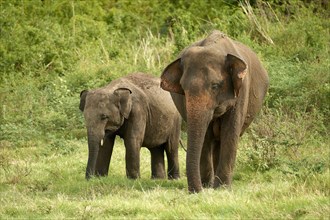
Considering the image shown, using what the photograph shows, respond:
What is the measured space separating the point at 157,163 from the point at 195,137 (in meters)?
4.26

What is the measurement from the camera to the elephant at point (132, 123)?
41.9 feet

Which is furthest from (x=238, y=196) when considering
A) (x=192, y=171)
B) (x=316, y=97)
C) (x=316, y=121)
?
(x=316, y=97)

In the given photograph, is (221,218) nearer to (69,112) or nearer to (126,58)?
(69,112)

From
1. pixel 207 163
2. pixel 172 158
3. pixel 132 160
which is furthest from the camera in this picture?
pixel 172 158

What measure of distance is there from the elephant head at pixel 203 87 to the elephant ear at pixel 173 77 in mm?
14

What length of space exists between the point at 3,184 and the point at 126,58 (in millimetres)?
10260

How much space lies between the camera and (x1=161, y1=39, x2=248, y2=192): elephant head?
10.1m

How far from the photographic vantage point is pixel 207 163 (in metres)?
11.4

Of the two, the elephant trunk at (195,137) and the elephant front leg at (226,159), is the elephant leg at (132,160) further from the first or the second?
the elephant trunk at (195,137)

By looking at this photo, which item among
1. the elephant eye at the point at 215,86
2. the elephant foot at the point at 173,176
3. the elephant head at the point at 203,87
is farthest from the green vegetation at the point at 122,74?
the elephant eye at the point at 215,86

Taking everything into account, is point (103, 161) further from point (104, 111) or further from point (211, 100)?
Result: point (211, 100)

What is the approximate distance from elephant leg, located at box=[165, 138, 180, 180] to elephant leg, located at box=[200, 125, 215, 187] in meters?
3.04

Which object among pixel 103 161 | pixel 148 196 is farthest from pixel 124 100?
pixel 148 196

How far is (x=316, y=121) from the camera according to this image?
49.1 feet
